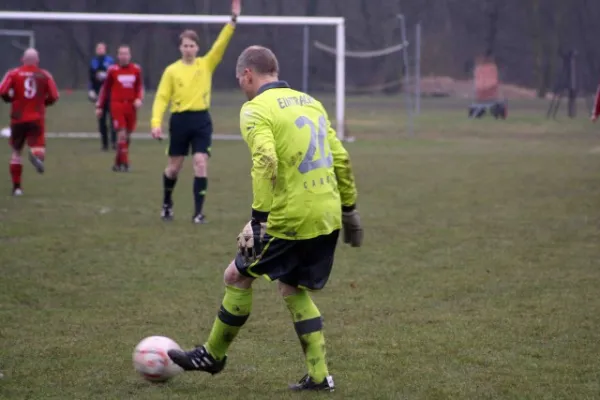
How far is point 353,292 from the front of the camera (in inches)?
284

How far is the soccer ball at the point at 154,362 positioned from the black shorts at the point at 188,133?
18.0 ft

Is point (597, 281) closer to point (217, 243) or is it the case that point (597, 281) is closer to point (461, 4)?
point (217, 243)

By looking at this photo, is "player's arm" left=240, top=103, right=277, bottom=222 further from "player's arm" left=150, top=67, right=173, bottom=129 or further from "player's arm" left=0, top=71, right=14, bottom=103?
"player's arm" left=0, top=71, right=14, bottom=103

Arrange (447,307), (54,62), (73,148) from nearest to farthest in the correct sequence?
(447,307)
(73,148)
(54,62)

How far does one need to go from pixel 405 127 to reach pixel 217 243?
709 inches

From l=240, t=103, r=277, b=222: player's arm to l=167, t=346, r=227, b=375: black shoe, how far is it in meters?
0.81

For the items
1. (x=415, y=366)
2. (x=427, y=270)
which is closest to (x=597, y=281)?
(x=427, y=270)

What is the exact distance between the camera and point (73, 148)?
2114 cm

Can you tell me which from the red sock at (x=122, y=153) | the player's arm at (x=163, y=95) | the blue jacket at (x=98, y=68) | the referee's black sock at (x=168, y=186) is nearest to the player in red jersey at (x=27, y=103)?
the player's arm at (x=163, y=95)

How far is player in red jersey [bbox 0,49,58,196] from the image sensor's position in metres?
12.6

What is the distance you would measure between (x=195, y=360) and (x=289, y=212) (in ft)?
2.95

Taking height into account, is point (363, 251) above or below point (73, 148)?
above

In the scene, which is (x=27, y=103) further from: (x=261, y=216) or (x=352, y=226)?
(x=261, y=216)

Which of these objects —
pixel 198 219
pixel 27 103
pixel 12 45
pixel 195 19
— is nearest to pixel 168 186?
pixel 198 219
